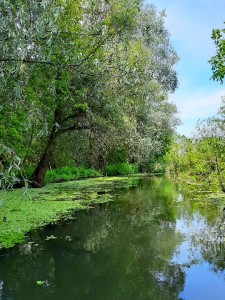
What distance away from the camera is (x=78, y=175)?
86.3ft

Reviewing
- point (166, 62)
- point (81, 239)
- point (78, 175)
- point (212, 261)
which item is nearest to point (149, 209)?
point (81, 239)

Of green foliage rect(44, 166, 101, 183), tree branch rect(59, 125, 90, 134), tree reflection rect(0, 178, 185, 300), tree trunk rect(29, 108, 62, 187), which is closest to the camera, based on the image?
tree reflection rect(0, 178, 185, 300)

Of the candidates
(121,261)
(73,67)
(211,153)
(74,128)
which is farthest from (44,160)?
(121,261)

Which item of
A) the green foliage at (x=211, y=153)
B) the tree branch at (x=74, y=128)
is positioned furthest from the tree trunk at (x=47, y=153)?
Answer: the green foliage at (x=211, y=153)

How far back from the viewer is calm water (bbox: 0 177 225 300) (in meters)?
4.50

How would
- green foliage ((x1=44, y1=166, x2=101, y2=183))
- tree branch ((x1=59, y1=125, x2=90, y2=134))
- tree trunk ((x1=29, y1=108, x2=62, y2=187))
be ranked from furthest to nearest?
1. green foliage ((x1=44, y1=166, x2=101, y2=183))
2. tree trunk ((x1=29, y1=108, x2=62, y2=187))
3. tree branch ((x1=59, y1=125, x2=90, y2=134))

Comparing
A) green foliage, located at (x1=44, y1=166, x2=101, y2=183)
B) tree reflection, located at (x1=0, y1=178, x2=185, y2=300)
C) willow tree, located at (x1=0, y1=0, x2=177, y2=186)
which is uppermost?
willow tree, located at (x1=0, y1=0, x2=177, y2=186)

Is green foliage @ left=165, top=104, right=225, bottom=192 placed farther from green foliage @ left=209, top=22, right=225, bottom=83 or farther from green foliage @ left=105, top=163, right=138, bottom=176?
green foliage @ left=105, top=163, right=138, bottom=176

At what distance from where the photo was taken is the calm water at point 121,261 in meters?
4.50

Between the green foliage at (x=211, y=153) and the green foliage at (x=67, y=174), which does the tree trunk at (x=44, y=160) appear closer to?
the green foliage at (x=67, y=174)

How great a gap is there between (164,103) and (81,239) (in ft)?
91.5

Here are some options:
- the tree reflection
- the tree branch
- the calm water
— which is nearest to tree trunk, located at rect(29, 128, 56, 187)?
the tree branch

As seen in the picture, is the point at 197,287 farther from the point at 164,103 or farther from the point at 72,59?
the point at 164,103

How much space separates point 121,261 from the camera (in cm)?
568
